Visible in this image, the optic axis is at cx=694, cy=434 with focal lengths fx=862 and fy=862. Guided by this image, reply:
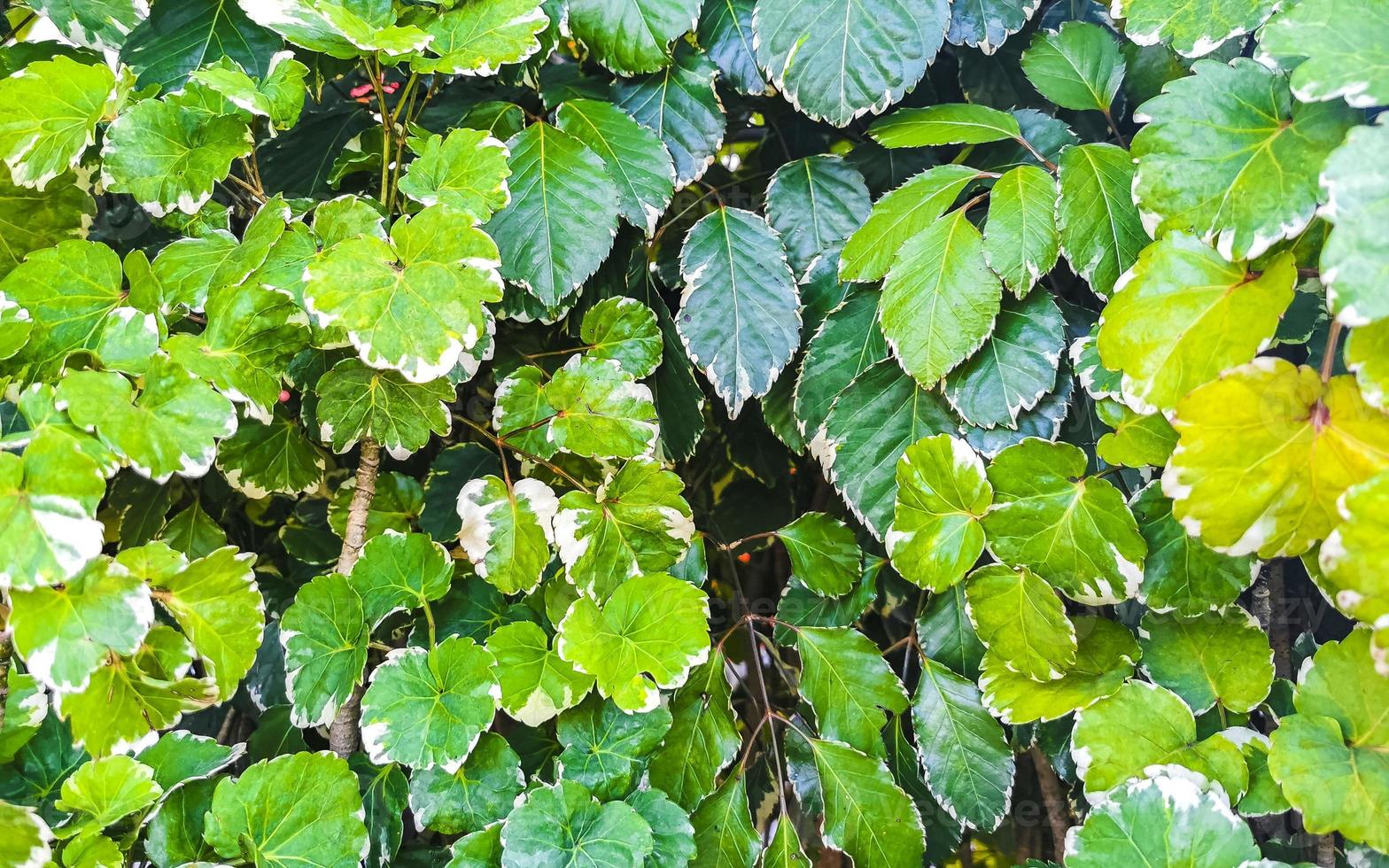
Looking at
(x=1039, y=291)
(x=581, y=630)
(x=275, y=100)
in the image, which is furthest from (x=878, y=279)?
(x=275, y=100)

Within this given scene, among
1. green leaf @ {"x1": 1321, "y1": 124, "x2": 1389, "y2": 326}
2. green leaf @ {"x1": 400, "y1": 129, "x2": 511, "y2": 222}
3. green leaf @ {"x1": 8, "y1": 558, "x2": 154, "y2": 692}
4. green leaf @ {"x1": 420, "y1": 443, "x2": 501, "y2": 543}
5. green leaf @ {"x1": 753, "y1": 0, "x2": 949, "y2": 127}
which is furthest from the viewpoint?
green leaf @ {"x1": 420, "y1": 443, "x2": 501, "y2": 543}

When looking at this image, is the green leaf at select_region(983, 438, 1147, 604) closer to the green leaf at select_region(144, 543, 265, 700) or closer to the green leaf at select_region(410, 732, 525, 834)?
the green leaf at select_region(410, 732, 525, 834)

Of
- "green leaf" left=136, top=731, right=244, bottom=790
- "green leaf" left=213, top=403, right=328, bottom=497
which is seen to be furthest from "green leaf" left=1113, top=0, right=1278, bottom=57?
"green leaf" left=136, top=731, right=244, bottom=790

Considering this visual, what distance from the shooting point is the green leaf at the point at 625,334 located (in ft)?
2.80

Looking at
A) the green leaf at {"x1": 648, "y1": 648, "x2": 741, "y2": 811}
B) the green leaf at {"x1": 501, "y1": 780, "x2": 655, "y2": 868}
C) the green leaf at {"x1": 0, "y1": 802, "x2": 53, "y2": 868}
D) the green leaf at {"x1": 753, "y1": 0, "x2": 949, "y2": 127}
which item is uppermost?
the green leaf at {"x1": 753, "y1": 0, "x2": 949, "y2": 127}

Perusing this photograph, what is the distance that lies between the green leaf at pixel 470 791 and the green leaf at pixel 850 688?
0.29 metres

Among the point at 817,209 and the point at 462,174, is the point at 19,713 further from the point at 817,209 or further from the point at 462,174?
the point at 817,209

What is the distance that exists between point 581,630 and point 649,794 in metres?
0.16

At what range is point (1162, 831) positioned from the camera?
2.12 feet

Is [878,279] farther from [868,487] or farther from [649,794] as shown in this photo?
[649,794]

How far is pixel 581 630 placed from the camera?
77 cm

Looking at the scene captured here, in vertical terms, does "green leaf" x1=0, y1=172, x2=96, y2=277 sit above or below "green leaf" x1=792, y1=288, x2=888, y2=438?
above

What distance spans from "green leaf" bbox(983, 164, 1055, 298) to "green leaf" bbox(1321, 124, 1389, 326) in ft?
0.79

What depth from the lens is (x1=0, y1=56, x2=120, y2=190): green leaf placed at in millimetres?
697
